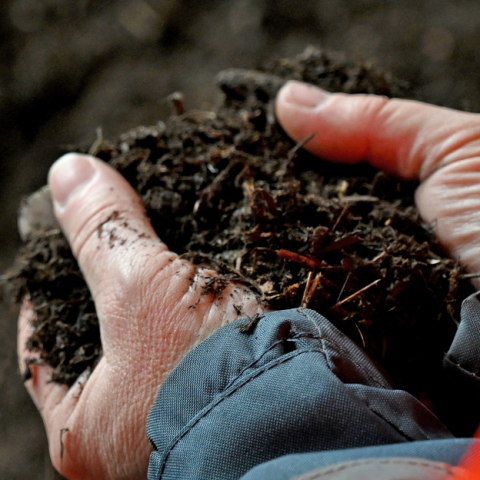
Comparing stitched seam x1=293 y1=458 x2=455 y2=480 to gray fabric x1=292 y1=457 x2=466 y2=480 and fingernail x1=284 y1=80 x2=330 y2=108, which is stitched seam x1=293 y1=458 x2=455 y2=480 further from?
fingernail x1=284 y1=80 x2=330 y2=108

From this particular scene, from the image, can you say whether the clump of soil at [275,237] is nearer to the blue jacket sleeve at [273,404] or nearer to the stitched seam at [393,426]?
the blue jacket sleeve at [273,404]

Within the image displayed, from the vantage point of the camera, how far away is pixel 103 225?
1163 millimetres

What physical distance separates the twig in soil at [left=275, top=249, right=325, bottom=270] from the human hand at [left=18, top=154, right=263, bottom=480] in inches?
4.6

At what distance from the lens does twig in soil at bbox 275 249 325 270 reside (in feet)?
3.07

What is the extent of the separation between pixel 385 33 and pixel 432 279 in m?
1.85

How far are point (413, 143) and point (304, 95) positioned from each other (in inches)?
14.4

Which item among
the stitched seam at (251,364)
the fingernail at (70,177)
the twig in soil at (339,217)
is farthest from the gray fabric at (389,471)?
the fingernail at (70,177)

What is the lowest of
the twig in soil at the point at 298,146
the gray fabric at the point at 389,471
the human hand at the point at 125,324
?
the human hand at the point at 125,324

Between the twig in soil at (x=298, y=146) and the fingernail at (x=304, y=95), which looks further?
the fingernail at (x=304, y=95)

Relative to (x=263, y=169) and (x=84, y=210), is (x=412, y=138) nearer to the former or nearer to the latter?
(x=263, y=169)

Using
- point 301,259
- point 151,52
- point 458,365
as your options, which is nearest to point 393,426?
point 458,365

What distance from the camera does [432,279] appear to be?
97 centimetres

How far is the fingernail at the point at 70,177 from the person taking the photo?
1264 mm

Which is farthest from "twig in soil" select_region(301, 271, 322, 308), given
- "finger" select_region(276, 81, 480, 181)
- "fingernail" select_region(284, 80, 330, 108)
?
"fingernail" select_region(284, 80, 330, 108)
